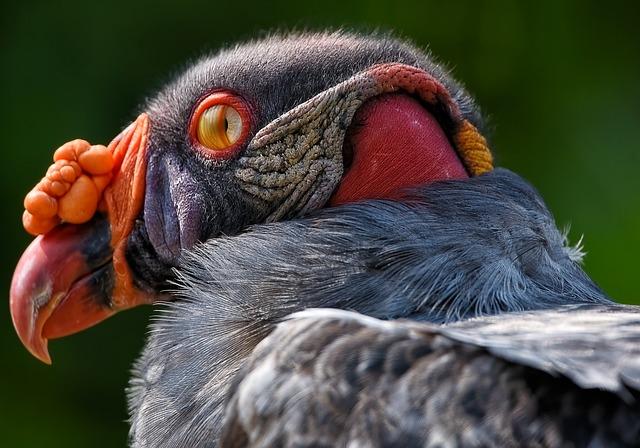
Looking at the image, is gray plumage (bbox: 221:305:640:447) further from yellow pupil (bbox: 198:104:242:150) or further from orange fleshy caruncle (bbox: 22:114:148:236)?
orange fleshy caruncle (bbox: 22:114:148:236)

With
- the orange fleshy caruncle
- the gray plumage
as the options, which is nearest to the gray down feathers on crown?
the gray plumage

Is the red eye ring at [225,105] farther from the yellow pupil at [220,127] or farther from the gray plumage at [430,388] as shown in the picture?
the gray plumage at [430,388]

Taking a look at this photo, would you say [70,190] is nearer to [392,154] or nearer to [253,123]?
[253,123]

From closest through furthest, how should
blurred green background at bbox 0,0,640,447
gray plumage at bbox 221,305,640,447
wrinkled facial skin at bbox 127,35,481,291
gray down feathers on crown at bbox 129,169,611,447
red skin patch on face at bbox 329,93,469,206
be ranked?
gray plumage at bbox 221,305,640,447 < gray down feathers on crown at bbox 129,169,611,447 < red skin patch on face at bbox 329,93,469,206 < wrinkled facial skin at bbox 127,35,481,291 < blurred green background at bbox 0,0,640,447

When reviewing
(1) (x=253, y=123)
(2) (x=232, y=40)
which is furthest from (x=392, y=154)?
(2) (x=232, y=40)

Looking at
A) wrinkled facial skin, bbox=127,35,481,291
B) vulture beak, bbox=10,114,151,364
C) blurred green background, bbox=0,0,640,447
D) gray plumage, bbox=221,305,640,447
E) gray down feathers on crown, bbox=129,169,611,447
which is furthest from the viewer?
blurred green background, bbox=0,0,640,447

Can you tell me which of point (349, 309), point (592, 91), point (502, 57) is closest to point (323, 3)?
point (502, 57)
